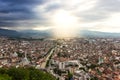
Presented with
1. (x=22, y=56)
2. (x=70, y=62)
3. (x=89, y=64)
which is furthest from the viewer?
(x=22, y=56)

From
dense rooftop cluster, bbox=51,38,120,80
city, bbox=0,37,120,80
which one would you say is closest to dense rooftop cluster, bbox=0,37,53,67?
city, bbox=0,37,120,80

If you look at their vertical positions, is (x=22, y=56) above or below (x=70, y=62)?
above

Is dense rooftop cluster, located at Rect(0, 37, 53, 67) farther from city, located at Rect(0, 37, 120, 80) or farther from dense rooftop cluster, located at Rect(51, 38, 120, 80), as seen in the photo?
dense rooftop cluster, located at Rect(51, 38, 120, 80)

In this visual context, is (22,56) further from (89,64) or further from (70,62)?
(89,64)

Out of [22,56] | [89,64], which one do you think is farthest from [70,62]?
[22,56]

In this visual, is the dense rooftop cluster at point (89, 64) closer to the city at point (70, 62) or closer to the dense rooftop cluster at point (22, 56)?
the city at point (70, 62)

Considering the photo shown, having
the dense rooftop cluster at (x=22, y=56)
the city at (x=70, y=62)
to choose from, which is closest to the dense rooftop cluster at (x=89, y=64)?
the city at (x=70, y=62)

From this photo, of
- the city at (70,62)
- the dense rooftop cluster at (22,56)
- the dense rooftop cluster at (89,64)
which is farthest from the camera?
the dense rooftop cluster at (22,56)

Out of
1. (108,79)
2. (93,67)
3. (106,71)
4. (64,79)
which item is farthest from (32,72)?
(93,67)

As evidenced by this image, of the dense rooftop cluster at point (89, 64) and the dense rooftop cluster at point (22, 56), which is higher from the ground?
the dense rooftop cluster at point (22, 56)

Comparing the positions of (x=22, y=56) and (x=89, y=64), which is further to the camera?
(x=22, y=56)

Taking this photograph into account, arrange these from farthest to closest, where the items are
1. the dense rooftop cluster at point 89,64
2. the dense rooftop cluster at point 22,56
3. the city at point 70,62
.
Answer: the dense rooftop cluster at point 22,56 → the city at point 70,62 → the dense rooftop cluster at point 89,64

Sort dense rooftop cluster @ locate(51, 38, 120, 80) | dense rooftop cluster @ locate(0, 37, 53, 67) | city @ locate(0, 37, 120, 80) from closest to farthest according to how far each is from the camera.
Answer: dense rooftop cluster @ locate(51, 38, 120, 80)
city @ locate(0, 37, 120, 80)
dense rooftop cluster @ locate(0, 37, 53, 67)
